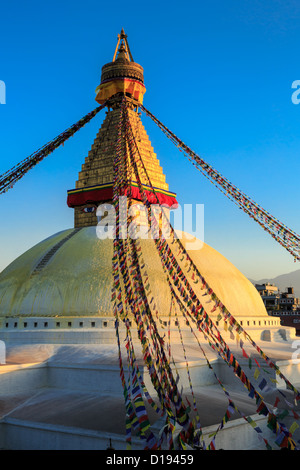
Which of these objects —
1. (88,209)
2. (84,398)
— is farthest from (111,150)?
(84,398)

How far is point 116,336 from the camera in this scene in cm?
1191

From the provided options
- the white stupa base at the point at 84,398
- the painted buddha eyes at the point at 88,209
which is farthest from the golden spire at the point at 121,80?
the white stupa base at the point at 84,398

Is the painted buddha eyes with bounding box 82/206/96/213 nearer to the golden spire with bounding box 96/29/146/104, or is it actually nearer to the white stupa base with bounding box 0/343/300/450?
the golden spire with bounding box 96/29/146/104

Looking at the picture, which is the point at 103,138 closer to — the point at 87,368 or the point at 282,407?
the point at 87,368

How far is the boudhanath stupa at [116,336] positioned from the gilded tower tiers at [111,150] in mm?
53

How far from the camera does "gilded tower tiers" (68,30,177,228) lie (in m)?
17.2

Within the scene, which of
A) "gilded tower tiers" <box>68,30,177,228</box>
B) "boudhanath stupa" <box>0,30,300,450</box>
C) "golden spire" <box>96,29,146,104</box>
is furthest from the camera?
"golden spire" <box>96,29,146,104</box>

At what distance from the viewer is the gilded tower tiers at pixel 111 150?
17203 mm

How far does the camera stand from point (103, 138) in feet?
59.3

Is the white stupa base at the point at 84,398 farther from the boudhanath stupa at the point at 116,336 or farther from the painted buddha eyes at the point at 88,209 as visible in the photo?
the painted buddha eyes at the point at 88,209

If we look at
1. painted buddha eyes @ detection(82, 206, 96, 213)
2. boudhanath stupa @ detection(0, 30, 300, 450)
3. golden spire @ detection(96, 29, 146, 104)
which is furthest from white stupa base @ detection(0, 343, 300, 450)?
golden spire @ detection(96, 29, 146, 104)

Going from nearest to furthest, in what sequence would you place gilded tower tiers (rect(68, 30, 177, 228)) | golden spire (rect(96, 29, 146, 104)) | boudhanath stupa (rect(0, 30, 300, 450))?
1. boudhanath stupa (rect(0, 30, 300, 450))
2. gilded tower tiers (rect(68, 30, 177, 228))
3. golden spire (rect(96, 29, 146, 104))

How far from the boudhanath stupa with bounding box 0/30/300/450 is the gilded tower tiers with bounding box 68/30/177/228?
0.05m
